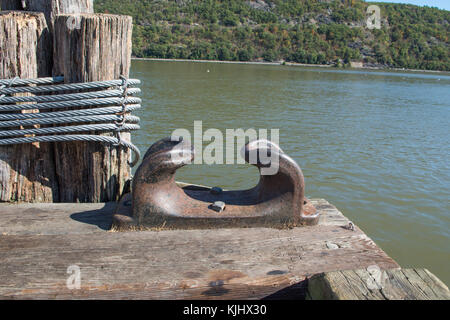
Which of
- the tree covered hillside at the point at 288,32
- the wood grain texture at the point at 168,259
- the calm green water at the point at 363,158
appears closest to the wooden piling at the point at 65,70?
the wood grain texture at the point at 168,259

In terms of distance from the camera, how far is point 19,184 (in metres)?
2.91

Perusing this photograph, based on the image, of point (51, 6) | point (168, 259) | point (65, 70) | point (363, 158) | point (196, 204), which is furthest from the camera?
point (363, 158)

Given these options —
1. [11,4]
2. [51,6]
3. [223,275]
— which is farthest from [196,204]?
[11,4]

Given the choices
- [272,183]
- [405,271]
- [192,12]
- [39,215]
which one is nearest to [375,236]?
[272,183]

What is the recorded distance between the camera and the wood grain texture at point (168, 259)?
197cm

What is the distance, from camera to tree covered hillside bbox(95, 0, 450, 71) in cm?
8756

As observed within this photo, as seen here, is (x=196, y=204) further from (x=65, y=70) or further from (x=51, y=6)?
(x=51, y=6)

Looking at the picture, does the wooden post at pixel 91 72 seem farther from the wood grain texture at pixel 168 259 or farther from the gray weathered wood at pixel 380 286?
the gray weathered wood at pixel 380 286

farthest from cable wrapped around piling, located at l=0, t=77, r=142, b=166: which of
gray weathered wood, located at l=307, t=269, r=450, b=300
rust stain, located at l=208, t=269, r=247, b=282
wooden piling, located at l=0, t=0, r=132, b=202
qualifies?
gray weathered wood, located at l=307, t=269, r=450, b=300

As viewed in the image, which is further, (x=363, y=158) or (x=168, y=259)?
(x=363, y=158)

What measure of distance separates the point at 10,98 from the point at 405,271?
8.37 feet

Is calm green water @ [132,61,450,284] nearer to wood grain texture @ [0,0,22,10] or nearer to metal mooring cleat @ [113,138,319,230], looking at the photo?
metal mooring cleat @ [113,138,319,230]

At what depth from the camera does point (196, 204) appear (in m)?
2.65

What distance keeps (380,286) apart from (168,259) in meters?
1.04
